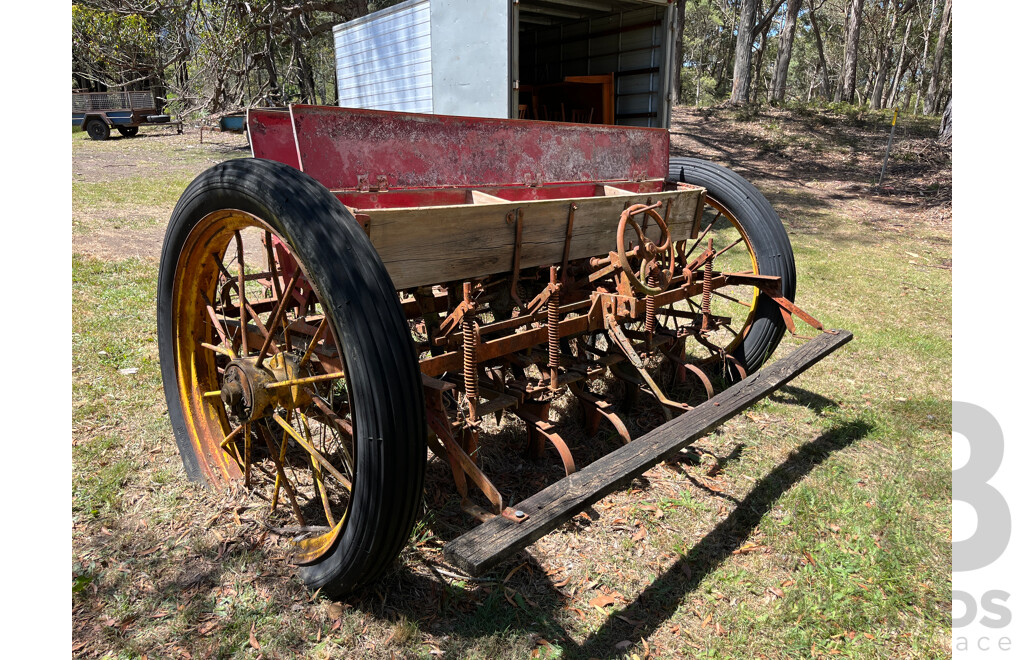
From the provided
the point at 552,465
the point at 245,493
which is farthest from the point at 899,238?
the point at 245,493

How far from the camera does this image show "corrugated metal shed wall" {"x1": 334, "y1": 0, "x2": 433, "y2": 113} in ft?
24.0

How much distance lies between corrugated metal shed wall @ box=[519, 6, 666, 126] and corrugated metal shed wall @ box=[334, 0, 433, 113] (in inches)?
98.4

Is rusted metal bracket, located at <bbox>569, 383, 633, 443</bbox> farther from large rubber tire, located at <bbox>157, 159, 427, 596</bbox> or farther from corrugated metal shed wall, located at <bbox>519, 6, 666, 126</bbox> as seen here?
corrugated metal shed wall, located at <bbox>519, 6, 666, 126</bbox>

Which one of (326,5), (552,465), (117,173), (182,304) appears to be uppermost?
(326,5)

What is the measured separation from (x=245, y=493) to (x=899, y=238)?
10907mm

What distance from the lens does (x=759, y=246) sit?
4.14m

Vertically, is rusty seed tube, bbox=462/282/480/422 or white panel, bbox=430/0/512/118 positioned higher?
white panel, bbox=430/0/512/118

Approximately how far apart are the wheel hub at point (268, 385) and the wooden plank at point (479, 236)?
567 mm

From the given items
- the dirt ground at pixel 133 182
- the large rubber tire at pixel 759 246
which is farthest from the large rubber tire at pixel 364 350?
the dirt ground at pixel 133 182

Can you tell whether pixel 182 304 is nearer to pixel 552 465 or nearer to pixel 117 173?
pixel 552 465

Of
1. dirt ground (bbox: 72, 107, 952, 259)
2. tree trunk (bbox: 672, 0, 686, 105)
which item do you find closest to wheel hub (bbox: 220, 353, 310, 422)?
dirt ground (bbox: 72, 107, 952, 259)

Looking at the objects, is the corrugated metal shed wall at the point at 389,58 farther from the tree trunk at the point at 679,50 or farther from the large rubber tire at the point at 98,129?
the large rubber tire at the point at 98,129

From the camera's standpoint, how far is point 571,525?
3.19 metres

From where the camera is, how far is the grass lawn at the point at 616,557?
2490 mm
